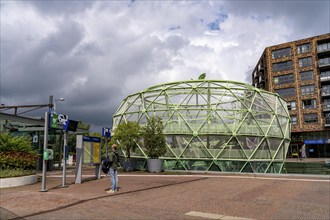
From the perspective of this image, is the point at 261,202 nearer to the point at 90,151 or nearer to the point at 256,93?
the point at 90,151

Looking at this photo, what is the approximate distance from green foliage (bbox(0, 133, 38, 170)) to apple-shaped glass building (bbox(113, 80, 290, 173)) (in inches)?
384

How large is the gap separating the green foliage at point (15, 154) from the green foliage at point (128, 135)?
7.26 meters

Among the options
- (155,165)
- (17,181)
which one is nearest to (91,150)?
(17,181)

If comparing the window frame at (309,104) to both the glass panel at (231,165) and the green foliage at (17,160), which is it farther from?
the green foliage at (17,160)

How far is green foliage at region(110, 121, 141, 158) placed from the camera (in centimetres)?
2292

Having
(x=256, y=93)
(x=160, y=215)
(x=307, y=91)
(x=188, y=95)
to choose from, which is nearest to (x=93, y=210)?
(x=160, y=215)

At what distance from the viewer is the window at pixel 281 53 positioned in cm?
6392

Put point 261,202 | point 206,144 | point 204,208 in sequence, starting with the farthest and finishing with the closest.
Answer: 1. point 206,144
2. point 261,202
3. point 204,208

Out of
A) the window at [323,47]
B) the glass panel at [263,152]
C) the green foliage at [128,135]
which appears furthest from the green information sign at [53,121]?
the window at [323,47]

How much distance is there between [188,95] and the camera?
2694cm

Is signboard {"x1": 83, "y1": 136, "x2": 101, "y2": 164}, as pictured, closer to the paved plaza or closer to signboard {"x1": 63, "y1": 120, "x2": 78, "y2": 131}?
signboard {"x1": 63, "y1": 120, "x2": 78, "y2": 131}

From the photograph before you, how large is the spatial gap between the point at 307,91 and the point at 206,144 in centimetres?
4546

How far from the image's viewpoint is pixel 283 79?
210 feet

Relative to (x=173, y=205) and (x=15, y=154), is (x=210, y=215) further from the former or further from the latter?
(x=15, y=154)
